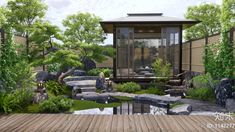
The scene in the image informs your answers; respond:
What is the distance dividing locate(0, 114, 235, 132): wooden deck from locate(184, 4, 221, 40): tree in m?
24.3

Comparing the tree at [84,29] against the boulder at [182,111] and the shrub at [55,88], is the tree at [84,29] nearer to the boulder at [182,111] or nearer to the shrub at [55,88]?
the shrub at [55,88]

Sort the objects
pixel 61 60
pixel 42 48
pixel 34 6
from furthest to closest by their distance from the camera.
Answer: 1. pixel 34 6
2. pixel 42 48
3. pixel 61 60

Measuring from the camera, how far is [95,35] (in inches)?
715

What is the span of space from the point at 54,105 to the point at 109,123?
2.88m

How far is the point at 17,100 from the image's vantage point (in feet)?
30.3

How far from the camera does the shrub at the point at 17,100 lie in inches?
342

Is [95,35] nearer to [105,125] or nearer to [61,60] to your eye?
[61,60]

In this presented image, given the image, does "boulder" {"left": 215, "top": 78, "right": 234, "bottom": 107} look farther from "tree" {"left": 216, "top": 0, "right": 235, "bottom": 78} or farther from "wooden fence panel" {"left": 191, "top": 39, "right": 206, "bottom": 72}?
"wooden fence panel" {"left": 191, "top": 39, "right": 206, "bottom": 72}

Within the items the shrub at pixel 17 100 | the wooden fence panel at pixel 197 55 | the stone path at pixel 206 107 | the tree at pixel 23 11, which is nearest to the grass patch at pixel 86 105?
the shrub at pixel 17 100

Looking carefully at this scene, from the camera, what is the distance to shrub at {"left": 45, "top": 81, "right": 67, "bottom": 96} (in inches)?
526

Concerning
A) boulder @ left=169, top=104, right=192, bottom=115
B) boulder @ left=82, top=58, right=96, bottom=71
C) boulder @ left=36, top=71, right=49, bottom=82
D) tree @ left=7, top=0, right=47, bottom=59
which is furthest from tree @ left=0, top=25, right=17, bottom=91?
boulder @ left=82, top=58, right=96, bottom=71

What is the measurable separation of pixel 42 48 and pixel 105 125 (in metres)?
8.08

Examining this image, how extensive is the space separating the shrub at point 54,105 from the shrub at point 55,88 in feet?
11.5

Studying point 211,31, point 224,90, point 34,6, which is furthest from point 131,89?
point 211,31
